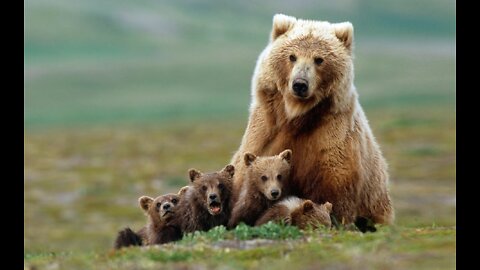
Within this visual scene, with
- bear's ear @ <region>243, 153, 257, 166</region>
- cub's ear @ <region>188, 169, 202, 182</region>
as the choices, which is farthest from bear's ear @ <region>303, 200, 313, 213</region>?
cub's ear @ <region>188, 169, 202, 182</region>

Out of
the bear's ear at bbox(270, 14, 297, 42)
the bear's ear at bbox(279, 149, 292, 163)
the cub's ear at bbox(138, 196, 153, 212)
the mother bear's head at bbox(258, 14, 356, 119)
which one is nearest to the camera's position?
the mother bear's head at bbox(258, 14, 356, 119)

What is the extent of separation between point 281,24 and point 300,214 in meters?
3.04

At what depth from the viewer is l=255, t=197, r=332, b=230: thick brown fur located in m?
→ 12.2

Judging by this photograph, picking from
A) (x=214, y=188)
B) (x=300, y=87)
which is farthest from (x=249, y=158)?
(x=300, y=87)

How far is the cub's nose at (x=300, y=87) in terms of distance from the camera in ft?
41.4

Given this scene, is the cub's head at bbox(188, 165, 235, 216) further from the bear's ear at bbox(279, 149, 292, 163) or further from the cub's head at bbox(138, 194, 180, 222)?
the bear's ear at bbox(279, 149, 292, 163)

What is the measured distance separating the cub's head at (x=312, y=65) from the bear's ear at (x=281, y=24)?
15 cm

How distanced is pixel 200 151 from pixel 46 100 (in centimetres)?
10411

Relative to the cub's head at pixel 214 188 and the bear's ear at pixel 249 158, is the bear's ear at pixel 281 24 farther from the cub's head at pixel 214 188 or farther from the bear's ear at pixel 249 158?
the cub's head at pixel 214 188

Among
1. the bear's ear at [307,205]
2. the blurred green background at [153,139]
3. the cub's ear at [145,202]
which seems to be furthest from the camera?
the blurred green background at [153,139]

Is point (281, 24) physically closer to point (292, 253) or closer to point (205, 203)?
point (205, 203)

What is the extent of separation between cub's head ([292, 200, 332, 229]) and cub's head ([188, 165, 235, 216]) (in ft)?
3.81

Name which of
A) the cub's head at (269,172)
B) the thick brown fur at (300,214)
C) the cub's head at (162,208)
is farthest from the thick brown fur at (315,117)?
the cub's head at (162,208)
